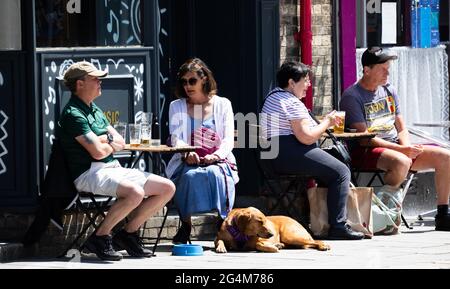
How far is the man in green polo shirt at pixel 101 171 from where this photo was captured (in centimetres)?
998

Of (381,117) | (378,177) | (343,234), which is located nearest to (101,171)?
(343,234)

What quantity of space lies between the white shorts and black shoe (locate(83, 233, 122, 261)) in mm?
342

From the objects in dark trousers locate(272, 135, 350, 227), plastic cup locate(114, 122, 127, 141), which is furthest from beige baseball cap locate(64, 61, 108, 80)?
dark trousers locate(272, 135, 350, 227)

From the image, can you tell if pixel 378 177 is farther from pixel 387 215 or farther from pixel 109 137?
pixel 109 137

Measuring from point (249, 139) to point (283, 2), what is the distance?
1.46 metres

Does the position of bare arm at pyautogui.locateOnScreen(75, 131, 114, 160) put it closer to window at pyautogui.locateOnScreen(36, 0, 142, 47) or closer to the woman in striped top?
window at pyautogui.locateOnScreen(36, 0, 142, 47)

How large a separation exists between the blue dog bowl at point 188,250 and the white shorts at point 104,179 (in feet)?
2.08

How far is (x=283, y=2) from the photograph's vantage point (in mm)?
12375

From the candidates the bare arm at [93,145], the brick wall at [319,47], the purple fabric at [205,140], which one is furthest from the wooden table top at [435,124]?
the bare arm at [93,145]

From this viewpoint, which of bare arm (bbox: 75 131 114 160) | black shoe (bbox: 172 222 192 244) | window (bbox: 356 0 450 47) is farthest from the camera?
window (bbox: 356 0 450 47)

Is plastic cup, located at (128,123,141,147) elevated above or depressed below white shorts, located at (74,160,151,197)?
above

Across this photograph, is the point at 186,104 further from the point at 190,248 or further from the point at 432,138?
the point at 432,138

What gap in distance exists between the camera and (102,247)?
9.98 meters

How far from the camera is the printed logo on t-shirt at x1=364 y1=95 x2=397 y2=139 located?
12.2m
